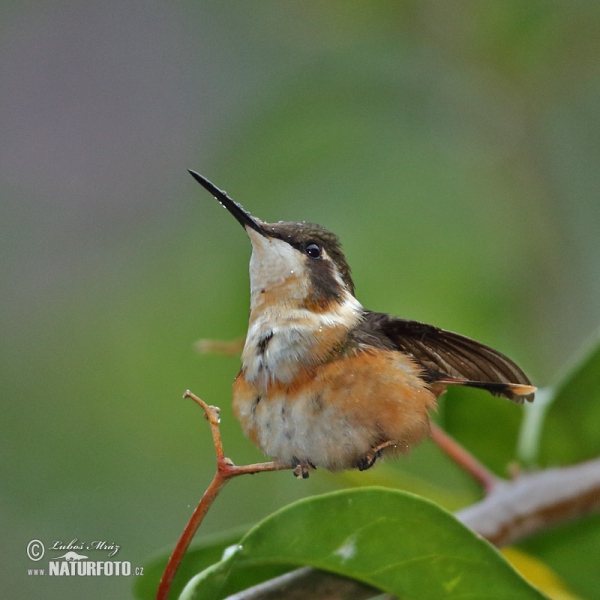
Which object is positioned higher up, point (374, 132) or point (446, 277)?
point (374, 132)

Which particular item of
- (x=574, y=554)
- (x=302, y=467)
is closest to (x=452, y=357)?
(x=302, y=467)

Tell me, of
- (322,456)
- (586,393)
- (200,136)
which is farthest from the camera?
(200,136)

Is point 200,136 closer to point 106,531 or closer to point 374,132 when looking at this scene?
point 374,132

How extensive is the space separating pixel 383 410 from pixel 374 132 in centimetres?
178

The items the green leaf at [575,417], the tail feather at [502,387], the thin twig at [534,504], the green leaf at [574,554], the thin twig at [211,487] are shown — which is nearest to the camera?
the thin twig at [211,487]

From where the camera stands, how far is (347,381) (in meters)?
0.94

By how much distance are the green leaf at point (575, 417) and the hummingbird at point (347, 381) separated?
47 centimetres

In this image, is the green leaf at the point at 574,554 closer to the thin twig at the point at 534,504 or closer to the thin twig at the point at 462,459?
the thin twig at the point at 534,504

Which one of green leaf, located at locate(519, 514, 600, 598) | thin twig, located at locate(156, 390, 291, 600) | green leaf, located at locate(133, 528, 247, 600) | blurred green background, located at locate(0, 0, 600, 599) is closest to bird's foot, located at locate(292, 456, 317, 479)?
thin twig, located at locate(156, 390, 291, 600)

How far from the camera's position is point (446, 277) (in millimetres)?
2084

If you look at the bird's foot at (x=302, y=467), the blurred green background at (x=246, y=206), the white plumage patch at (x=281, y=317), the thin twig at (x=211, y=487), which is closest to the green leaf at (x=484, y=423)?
the blurred green background at (x=246, y=206)

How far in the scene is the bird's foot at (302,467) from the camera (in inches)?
36.4

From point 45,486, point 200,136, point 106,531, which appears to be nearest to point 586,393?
point 106,531

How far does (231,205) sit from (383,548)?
428mm
